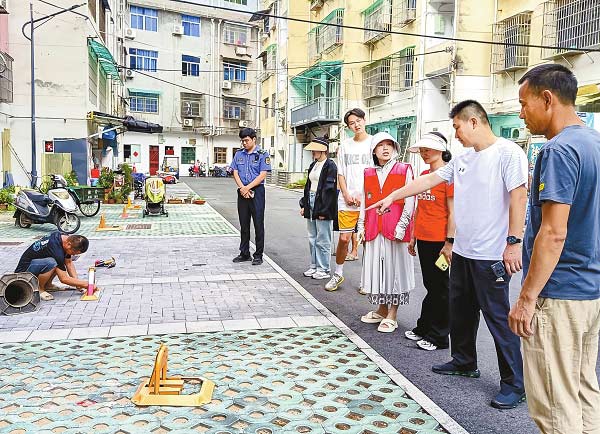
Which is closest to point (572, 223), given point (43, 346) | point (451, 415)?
point (451, 415)

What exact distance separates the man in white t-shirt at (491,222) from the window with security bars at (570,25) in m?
11.4

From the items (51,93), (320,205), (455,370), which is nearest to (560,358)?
(455,370)

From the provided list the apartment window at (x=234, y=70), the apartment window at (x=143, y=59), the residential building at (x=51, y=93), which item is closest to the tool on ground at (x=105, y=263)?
the residential building at (x=51, y=93)

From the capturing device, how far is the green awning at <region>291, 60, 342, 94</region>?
102 ft

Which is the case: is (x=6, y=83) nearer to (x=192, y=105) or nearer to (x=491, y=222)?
(x=491, y=222)

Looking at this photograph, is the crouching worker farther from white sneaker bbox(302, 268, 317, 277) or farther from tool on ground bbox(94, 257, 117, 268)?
white sneaker bbox(302, 268, 317, 277)

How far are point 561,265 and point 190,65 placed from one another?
5463cm

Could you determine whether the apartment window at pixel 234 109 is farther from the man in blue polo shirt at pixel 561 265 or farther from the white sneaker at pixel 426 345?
the man in blue polo shirt at pixel 561 265

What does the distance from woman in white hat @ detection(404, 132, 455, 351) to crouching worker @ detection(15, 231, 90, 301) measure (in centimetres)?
361

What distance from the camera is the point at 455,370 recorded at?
446 cm

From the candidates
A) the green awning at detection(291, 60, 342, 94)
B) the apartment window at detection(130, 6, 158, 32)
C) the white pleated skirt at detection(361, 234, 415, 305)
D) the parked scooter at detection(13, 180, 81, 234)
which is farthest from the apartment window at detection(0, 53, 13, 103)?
the apartment window at detection(130, 6, 158, 32)

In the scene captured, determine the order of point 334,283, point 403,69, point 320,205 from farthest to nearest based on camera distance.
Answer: point 403,69 < point 320,205 < point 334,283

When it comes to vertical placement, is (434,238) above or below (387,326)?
above

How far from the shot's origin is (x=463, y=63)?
20156mm
